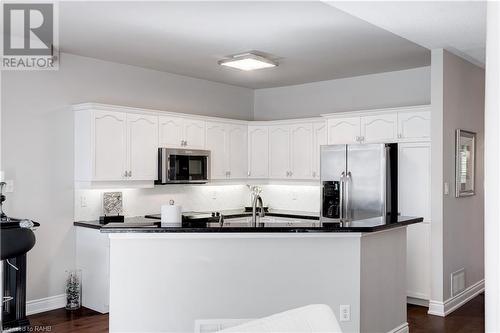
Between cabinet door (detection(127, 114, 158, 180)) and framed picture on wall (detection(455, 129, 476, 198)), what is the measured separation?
131 inches

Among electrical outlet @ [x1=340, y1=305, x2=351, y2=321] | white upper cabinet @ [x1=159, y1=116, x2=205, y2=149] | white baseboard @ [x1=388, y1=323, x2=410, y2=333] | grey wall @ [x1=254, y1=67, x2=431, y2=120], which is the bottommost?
white baseboard @ [x1=388, y1=323, x2=410, y2=333]

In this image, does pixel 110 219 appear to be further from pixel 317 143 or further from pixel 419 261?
pixel 419 261

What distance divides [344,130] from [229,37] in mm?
2069

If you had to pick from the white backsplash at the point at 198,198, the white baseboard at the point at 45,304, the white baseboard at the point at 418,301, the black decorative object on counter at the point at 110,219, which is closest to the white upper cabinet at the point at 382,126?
the white backsplash at the point at 198,198

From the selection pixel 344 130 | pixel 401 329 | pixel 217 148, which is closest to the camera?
pixel 401 329

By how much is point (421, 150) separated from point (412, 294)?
1.57m

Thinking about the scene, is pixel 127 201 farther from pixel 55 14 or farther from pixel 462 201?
pixel 462 201

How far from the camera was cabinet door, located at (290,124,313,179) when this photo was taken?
6715 millimetres

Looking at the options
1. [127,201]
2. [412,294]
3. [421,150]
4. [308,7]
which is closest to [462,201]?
[421,150]

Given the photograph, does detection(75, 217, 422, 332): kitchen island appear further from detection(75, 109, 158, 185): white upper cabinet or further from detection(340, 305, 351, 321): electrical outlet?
detection(75, 109, 158, 185): white upper cabinet

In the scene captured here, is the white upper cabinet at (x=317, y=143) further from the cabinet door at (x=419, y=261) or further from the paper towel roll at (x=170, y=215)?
the paper towel roll at (x=170, y=215)

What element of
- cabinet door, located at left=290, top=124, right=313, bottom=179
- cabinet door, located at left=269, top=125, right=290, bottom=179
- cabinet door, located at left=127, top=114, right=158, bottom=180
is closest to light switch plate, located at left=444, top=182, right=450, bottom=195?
cabinet door, located at left=290, top=124, right=313, bottom=179

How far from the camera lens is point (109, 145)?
17.4ft

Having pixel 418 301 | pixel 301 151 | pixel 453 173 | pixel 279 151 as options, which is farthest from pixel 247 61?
pixel 418 301
